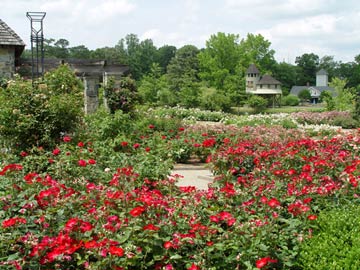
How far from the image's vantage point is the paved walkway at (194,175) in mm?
7348

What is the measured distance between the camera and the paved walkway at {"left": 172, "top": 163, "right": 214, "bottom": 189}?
289 inches

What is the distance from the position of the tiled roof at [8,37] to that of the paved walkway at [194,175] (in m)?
8.98

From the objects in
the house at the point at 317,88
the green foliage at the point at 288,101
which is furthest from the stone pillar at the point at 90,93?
the house at the point at 317,88

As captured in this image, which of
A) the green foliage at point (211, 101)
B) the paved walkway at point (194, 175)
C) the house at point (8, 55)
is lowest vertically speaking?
the paved walkway at point (194, 175)

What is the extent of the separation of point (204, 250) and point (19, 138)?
560cm

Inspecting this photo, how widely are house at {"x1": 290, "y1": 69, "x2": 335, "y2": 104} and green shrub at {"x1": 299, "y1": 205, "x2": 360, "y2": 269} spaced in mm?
77179

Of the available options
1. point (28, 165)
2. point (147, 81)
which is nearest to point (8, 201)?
A: point (28, 165)

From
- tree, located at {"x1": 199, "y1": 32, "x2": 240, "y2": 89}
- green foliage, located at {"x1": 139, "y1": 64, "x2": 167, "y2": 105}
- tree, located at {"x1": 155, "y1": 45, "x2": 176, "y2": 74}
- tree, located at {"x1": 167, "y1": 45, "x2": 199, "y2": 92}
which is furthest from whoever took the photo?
tree, located at {"x1": 155, "y1": 45, "x2": 176, "y2": 74}

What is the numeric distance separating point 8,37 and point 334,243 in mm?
14438

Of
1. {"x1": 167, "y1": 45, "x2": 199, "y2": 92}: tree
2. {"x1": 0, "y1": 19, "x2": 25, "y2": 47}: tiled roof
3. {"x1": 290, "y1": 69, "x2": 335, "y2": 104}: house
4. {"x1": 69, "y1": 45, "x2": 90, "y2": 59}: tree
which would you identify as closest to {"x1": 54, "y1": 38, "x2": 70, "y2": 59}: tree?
{"x1": 69, "y1": 45, "x2": 90, "y2": 59}: tree

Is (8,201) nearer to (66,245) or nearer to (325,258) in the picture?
(66,245)

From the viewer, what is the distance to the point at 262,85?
A: 5869 centimetres

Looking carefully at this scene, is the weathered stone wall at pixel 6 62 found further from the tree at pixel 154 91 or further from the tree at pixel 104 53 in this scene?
the tree at pixel 104 53

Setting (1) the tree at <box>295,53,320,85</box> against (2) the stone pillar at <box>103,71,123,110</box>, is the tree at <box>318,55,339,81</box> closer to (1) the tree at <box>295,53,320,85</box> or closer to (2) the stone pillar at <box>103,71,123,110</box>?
(1) the tree at <box>295,53,320,85</box>
